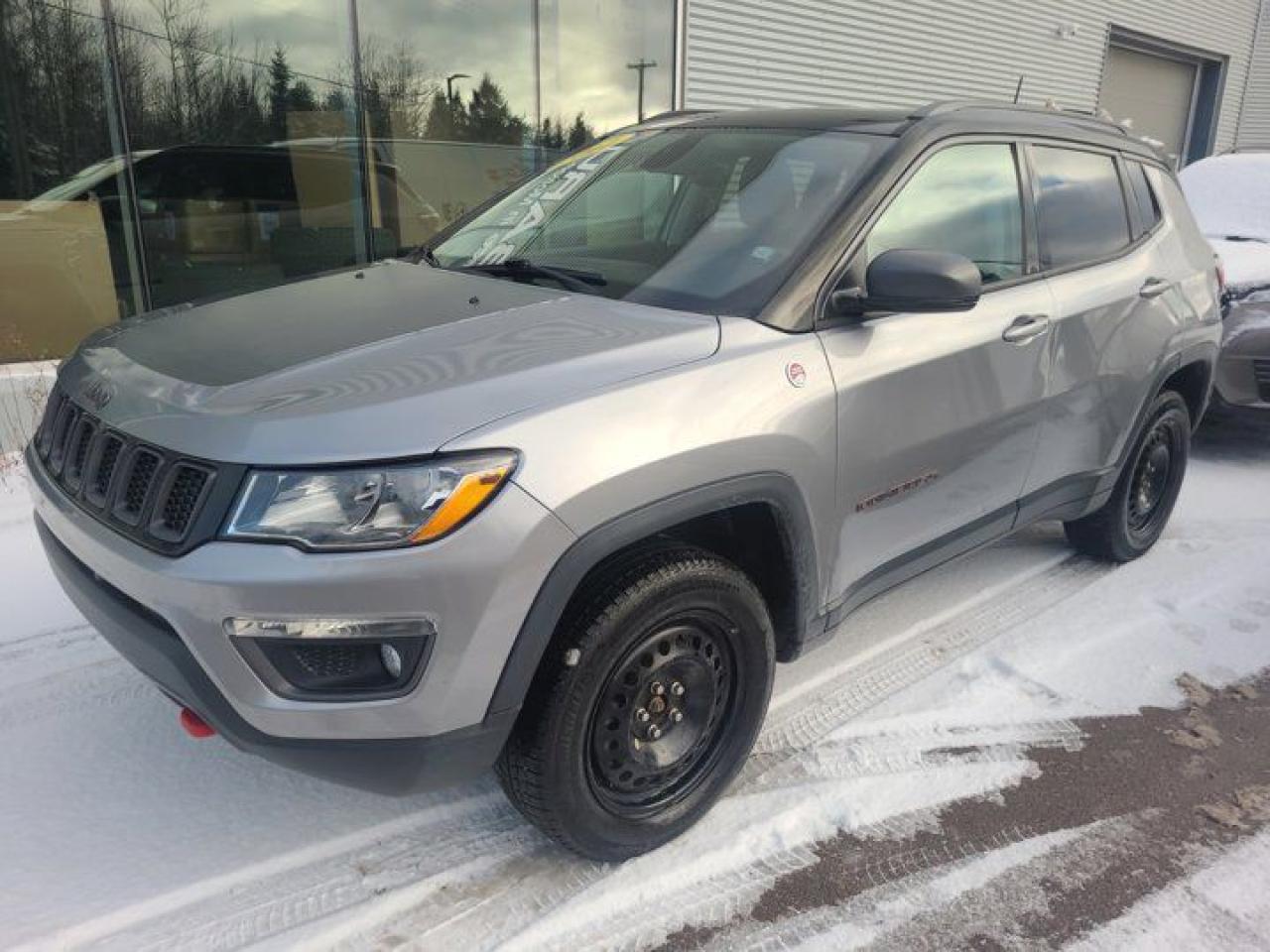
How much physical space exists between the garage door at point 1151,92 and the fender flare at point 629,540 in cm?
1639

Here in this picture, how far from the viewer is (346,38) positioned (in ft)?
23.7

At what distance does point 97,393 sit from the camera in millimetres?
2283

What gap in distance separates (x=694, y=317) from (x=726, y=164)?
2.74 ft

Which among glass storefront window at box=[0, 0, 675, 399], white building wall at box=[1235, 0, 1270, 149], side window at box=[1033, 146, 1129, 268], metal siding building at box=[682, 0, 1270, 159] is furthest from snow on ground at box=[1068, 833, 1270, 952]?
white building wall at box=[1235, 0, 1270, 149]

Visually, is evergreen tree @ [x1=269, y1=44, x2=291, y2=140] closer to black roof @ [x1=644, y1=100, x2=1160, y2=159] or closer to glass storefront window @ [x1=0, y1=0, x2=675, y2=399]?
glass storefront window @ [x1=0, y1=0, x2=675, y2=399]

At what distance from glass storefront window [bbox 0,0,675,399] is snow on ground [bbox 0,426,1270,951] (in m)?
3.16

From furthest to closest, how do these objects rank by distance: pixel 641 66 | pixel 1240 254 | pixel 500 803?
pixel 641 66 → pixel 1240 254 → pixel 500 803

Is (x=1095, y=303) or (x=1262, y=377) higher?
(x=1095, y=303)

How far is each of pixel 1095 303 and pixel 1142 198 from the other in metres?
0.83

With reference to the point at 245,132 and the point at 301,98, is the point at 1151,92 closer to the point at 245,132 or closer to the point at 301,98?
the point at 301,98

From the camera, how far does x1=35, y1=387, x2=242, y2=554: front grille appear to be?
1.85 m

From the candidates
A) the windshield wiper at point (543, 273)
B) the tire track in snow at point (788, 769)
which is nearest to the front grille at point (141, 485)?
the tire track in snow at point (788, 769)

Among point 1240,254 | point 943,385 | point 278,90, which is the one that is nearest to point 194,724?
point 943,385

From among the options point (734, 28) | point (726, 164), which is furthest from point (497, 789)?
point (734, 28)
